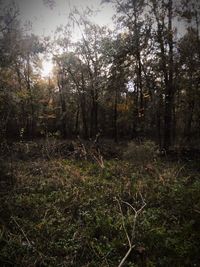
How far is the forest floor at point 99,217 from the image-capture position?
604 centimetres

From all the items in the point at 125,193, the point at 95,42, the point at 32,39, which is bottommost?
the point at 125,193

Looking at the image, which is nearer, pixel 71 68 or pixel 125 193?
pixel 125 193

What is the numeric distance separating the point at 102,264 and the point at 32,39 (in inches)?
746

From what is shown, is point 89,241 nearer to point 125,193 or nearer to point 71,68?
point 125,193

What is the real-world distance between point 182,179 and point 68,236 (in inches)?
198

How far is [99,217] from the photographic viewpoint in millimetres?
7645

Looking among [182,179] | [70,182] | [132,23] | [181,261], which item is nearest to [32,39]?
[132,23]

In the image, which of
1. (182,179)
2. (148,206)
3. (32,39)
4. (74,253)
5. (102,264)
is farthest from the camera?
(32,39)

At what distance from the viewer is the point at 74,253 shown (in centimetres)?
614

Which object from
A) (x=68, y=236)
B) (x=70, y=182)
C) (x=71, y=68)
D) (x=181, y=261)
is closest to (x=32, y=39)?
(x=71, y=68)

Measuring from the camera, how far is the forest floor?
238 inches

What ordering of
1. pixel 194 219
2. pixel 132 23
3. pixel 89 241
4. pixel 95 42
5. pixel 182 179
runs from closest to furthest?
pixel 89 241 < pixel 194 219 < pixel 182 179 < pixel 132 23 < pixel 95 42

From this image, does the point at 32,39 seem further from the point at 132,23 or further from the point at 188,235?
the point at 188,235

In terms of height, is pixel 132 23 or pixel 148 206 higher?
pixel 132 23
